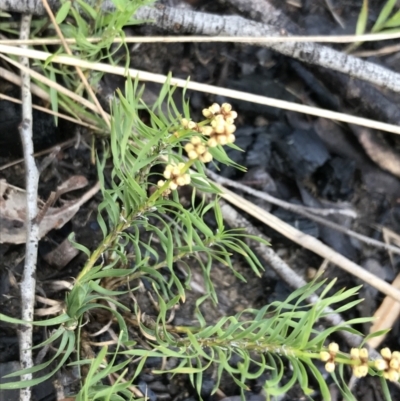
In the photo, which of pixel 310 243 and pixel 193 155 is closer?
pixel 193 155

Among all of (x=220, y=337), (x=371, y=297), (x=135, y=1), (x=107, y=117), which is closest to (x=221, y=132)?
(x=220, y=337)

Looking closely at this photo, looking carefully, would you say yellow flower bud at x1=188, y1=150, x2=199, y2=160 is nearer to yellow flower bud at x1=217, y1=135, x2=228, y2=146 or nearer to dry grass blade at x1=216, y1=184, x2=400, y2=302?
yellow flower bud at x1=217, y1=135, x2=228, y2=146

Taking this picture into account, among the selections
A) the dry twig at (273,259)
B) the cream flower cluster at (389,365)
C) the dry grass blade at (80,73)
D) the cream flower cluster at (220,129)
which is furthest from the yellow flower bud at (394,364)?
the dry grass blade at (80,73)

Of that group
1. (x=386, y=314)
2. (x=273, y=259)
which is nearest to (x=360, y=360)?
(x=273, y=259)

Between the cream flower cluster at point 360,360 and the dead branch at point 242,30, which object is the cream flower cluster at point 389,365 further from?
the dead branch at point 242,30

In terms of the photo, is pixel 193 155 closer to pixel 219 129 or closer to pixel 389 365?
pixel 219 129

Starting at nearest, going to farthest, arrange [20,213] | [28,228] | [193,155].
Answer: [193,155]
[28,228]
[20,213]

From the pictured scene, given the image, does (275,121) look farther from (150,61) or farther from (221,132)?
(221,132)

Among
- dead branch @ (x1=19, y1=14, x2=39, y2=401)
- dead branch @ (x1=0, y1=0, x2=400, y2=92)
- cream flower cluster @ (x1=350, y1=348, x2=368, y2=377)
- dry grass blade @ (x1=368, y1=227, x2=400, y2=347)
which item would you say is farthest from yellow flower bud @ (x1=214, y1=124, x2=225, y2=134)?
dry grass blade @ (x1=368, y1=227, x2=400, y2=347)
